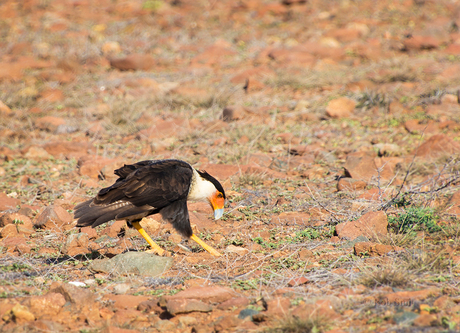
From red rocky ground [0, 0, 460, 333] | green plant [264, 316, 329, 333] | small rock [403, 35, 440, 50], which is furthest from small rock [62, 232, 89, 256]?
small rock [403, 35, 440, 50]

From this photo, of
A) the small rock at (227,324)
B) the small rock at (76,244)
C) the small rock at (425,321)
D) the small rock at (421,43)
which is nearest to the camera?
the small rock at (425,321)

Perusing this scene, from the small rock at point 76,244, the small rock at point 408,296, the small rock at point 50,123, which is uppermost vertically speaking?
the small rock at point 408,296

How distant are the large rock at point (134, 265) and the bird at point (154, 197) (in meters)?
0.36

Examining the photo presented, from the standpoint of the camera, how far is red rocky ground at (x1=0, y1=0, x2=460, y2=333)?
132 inches

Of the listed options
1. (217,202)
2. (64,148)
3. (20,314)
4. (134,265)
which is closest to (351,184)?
(217,202)

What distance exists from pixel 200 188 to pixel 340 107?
4.71 metres

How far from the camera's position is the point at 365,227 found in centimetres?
451

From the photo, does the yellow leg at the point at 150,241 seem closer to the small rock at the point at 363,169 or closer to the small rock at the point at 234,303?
the small rock at the point at 234,303

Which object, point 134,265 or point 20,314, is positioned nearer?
point 20,314

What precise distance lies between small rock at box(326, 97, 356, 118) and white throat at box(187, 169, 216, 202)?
14.3 feet

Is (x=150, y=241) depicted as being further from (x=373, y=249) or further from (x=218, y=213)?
(x=373, y=249)

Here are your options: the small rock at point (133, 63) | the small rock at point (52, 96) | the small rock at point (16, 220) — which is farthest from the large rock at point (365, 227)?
the small rock at point (133, 63)

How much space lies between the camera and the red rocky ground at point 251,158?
3346 mm

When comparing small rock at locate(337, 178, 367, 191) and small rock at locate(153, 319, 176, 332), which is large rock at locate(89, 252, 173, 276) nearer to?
small rock at locate(153, 319, 176, 332)
